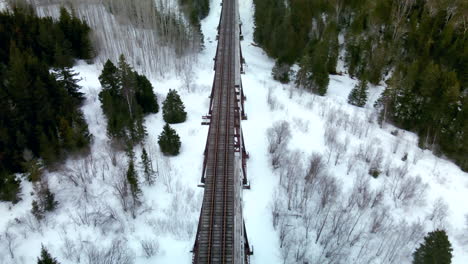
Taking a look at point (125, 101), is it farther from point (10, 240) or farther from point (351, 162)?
point (351, 162)

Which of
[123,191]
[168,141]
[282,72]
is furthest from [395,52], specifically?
[123,191]

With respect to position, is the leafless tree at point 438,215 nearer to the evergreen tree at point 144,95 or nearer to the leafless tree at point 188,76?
the evergreen tree at point 144,95

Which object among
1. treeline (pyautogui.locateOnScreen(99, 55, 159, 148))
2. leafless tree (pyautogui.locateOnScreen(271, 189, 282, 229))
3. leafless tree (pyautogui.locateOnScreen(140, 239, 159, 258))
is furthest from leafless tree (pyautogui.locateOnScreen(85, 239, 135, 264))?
leafless tree (pyautogui.locateOnScreen(271, 189, 282, 229))

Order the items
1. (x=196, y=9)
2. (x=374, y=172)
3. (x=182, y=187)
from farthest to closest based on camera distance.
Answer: (x=196, y=9) → (x=374, y=172) → (x=182, y=187)

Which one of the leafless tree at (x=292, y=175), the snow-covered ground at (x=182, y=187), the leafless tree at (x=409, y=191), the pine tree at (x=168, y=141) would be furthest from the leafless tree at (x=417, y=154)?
the pine tree at (x=168, y=141)

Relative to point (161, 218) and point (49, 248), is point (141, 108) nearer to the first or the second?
point (161, 218)

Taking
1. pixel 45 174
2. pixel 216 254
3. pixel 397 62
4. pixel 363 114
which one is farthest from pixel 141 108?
pixel 397 62

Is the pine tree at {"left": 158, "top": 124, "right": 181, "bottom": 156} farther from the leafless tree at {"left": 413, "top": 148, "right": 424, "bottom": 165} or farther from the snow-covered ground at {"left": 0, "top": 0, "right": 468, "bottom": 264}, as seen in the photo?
the leafless tree at {"left": 413, "top": 148, "right": 424, "bottom": 165}

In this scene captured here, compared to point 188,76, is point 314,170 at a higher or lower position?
lower
